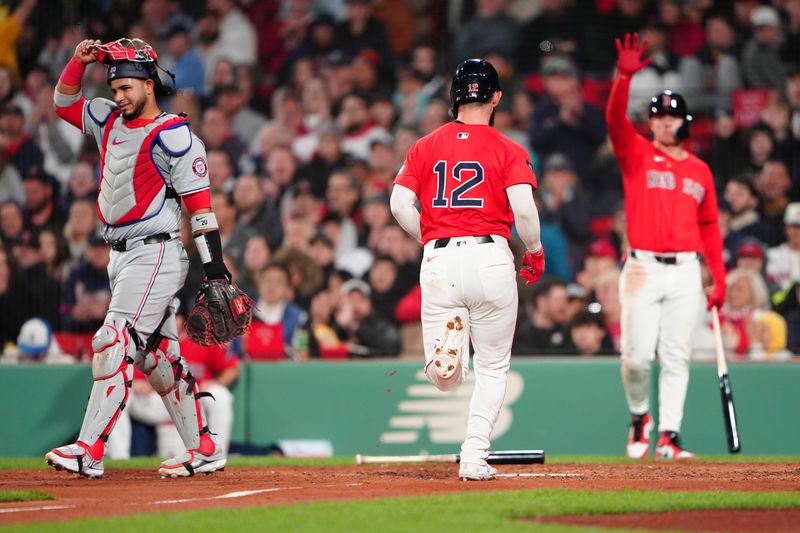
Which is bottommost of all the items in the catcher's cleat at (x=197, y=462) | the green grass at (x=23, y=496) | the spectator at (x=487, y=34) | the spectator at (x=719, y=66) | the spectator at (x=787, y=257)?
the green grass at (x=23, y=496)

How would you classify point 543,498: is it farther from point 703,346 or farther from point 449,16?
point 449,16

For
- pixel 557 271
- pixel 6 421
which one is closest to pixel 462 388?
pixel 557 271

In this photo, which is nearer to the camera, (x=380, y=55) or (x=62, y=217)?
(x=62, y=217)

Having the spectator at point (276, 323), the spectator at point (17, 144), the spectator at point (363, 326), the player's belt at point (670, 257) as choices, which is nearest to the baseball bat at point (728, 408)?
the player's belt at point (670, 257)

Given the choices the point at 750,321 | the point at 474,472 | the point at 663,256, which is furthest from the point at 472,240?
the point at 750,321

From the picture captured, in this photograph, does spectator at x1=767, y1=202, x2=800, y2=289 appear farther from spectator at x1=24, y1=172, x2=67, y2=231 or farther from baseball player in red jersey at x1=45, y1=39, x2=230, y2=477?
spectator at x1=24, y1=172, x2=67, y2=231

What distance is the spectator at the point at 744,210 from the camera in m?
10.9

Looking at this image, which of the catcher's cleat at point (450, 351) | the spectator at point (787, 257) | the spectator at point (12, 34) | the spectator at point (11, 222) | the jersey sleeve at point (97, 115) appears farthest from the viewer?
the spectator at point (12, 34)

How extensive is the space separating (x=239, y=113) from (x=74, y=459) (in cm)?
787

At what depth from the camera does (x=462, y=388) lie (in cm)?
1017

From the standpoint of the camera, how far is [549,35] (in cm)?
1255

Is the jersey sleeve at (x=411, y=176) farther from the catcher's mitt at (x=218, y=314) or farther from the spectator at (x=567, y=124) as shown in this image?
the spectator at (x=567, y=124)

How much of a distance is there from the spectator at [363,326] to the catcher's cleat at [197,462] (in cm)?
387

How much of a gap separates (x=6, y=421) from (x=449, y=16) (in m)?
6.17
